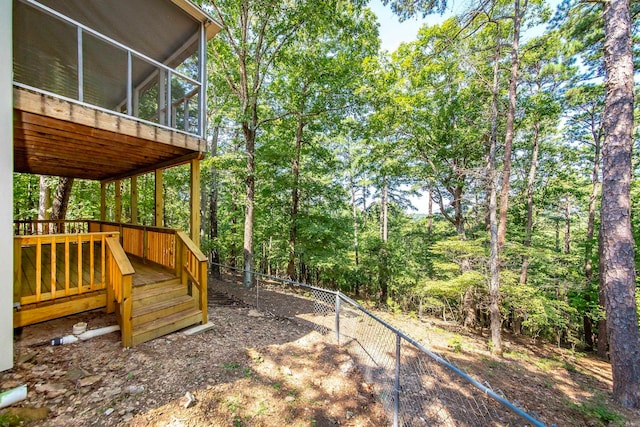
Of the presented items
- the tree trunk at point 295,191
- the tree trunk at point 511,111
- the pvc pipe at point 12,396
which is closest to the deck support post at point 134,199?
the pvc pipe at point 12,396

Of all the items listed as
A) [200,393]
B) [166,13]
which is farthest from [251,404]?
[166,13]

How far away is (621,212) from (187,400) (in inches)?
271

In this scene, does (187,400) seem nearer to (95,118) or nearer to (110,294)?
(110,294)

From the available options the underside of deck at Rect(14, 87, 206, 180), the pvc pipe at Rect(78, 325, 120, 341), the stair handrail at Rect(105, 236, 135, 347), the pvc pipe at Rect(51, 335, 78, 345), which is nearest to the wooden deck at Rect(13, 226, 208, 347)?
the stair handrail at Rect(105, 236, 135, 347)

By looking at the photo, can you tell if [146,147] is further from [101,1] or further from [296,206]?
[296,206]

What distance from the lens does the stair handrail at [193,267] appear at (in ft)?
13.8

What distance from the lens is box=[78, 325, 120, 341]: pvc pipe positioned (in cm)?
340

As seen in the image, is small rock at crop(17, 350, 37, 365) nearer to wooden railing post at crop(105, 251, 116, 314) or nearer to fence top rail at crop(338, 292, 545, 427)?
wooden railing post at crop(105, 251, 116, 314)

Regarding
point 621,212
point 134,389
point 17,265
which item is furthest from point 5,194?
point 621,212

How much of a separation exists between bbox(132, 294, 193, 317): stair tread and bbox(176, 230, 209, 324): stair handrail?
0.59 ft

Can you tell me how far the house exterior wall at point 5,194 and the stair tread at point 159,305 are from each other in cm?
121

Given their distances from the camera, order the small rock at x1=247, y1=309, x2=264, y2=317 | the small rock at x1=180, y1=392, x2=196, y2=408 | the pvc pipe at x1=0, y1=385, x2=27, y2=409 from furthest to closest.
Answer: the small rock at x1=247, y1=309, x2=264, y2=317
the small rock at x1=180, y1=392, x2=196, y2=408
the pvc pipe at x1=0, y1=385, x2=27, y2=409

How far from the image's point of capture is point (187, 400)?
2.59m

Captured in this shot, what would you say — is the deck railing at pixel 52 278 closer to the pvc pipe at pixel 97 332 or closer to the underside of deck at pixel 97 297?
the underside of deck at pixel 97 297
